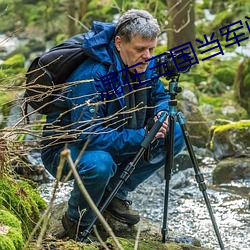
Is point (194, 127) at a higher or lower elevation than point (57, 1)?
lower

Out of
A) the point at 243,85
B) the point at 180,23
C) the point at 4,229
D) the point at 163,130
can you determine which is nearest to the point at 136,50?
the point at 163,130

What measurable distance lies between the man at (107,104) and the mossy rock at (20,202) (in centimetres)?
25

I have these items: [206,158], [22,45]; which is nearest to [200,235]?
[206,158]

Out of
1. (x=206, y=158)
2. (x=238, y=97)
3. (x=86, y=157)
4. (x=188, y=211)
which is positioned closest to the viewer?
(x=86, y=157)

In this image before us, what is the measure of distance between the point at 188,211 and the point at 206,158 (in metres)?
1.82

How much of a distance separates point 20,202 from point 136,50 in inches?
41.4

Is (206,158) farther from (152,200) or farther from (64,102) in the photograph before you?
(64,102)

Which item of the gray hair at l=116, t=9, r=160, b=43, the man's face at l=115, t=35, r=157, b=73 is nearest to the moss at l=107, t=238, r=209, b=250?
the man's face at l=115, t=35, r=157, b=73

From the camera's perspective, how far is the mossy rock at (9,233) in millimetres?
2293

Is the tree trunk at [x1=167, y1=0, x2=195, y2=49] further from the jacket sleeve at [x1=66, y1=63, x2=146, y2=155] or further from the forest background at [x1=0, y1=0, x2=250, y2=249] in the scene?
the jacket sleeve at [x1=66, y1=63, x2=146, y2=155]

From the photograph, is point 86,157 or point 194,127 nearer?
point 86,157

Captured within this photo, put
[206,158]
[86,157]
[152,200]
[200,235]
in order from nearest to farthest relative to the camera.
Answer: [86,157] < [200,235] < [152,200] < [206,158]

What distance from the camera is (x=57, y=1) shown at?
14.3 m

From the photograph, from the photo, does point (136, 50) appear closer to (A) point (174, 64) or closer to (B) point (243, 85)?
(A) point (174, 64)
